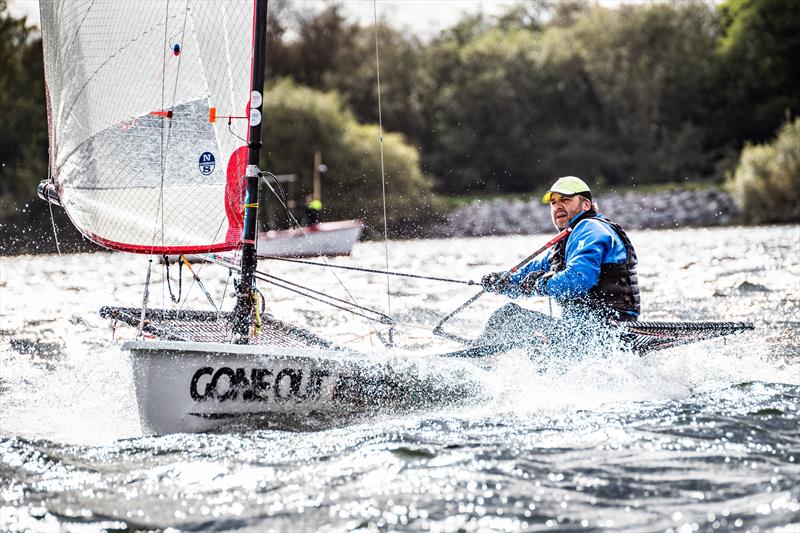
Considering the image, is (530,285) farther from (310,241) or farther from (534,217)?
(534,217)

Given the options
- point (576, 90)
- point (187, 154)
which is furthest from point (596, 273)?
point (576, 90)

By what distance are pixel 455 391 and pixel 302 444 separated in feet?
4.52

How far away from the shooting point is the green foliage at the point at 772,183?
1229 inches

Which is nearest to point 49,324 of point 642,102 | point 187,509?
point 187,509

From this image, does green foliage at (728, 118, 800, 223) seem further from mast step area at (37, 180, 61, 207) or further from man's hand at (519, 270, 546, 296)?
mast step area at (37, 180, 61, 207)

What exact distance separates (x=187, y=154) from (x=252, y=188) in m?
0.48

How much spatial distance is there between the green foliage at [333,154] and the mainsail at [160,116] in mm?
27815

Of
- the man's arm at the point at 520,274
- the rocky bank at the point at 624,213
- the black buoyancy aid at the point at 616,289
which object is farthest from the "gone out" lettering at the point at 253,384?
the rocky bank at the point at 624,213

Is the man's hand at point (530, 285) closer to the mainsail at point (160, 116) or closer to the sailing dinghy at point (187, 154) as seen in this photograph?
the sailing dinghy at point (187, 154)

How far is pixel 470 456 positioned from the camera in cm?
498

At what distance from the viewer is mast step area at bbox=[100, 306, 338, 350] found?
6.31 meters

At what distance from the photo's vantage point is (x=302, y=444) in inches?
213

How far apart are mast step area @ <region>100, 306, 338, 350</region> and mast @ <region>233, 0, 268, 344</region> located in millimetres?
188

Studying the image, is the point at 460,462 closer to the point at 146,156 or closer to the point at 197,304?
the point at 146,156
